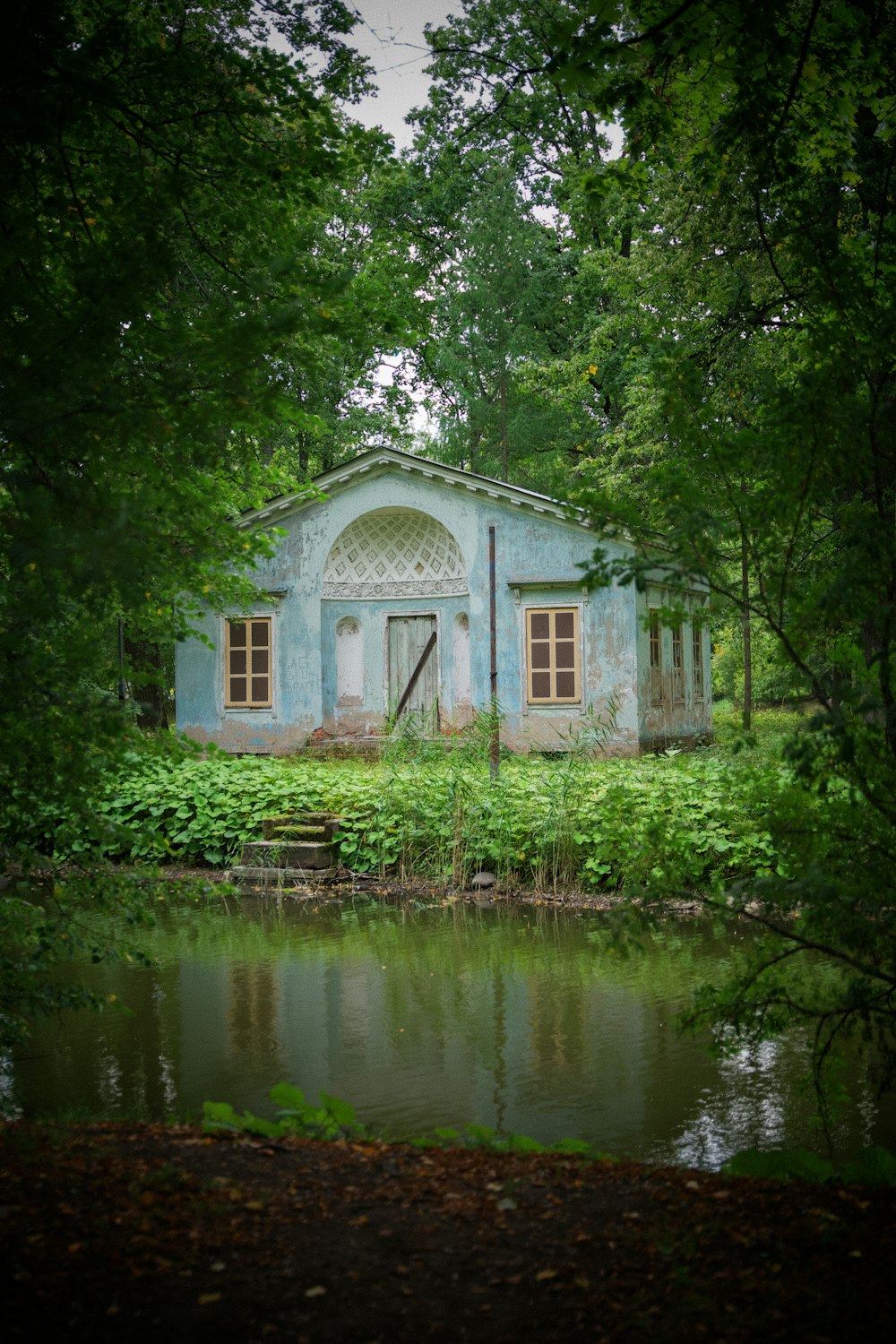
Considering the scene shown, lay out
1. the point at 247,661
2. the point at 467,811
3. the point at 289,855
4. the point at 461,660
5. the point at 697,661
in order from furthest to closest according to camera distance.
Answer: the point at 697,661 < the point at 461,660 < the point at 247,661 < the point at 289,855 < the point at 467,811

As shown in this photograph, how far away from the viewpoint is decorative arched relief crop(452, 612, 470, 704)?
21828mm

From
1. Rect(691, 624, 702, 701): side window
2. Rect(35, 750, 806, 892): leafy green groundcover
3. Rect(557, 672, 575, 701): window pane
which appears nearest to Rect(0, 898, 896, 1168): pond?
Rect(35, 750, 806, 892): leafy green groundcover

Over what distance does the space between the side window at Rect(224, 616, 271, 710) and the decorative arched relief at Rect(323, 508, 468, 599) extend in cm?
153

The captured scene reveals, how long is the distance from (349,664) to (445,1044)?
48.3 ft

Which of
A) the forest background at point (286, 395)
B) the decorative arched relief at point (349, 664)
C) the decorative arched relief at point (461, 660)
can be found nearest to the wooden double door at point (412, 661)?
the decorative arched relief at point (461, 660)

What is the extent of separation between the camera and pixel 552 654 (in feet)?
66.8

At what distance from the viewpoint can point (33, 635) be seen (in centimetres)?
584

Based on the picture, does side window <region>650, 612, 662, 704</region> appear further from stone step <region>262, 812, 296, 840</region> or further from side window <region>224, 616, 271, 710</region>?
stone step <region>262, 812, 296, 840</region>

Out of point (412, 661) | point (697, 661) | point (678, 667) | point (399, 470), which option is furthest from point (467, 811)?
point (697, 661)

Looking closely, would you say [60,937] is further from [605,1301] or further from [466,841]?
[466,841]

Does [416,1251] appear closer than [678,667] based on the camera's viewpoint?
Yes

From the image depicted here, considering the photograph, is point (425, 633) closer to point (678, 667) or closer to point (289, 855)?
point (678, 667)

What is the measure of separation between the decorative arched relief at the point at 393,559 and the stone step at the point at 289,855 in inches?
323

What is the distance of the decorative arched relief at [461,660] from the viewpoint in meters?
21.8
